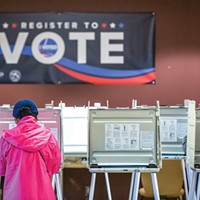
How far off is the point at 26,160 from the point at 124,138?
3.00 feet

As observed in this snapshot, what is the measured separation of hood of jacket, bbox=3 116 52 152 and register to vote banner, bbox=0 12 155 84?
2995 millimetres

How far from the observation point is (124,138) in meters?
3.57

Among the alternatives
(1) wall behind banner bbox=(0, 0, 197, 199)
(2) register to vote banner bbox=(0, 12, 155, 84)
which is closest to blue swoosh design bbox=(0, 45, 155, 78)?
(2) register to vote banner bbox=(0, 12, 155, 84)

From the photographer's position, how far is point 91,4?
601 cm

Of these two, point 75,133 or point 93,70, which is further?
point 93,70

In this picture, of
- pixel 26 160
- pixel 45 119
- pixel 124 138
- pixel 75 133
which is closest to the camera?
pixel 26 160

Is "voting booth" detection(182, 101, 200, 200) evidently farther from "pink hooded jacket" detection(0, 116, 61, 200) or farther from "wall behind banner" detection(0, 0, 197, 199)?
"wall behind banner" detection(0, 0, 197, 199)

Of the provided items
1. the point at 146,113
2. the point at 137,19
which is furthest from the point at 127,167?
the point at 137,19

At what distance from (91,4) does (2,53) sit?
1426mm

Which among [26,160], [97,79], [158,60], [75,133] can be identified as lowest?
[26,160]

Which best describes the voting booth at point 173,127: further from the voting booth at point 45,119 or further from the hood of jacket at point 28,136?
the hood of jacket at point 28,136

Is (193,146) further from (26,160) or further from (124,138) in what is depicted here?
(26,160)

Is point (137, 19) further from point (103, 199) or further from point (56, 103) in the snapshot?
point (103, 199)

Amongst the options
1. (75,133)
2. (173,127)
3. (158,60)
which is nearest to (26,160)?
(75,133)
